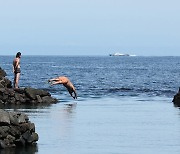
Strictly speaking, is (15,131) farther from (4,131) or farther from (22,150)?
(22,150)

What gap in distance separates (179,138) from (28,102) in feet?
45.3

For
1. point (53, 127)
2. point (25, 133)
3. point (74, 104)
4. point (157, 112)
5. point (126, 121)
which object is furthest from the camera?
point (74, 104)

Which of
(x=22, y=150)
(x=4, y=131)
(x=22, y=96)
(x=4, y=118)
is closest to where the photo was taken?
(x=22, y=150)

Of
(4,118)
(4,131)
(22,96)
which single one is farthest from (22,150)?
(22,96)

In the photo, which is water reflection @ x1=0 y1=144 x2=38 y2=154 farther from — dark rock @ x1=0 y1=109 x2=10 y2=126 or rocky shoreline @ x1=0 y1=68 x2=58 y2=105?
rocky shoreline @ x1=0 y1=68 x2=58 y2=105

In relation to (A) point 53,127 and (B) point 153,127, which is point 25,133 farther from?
(B) point 153,127

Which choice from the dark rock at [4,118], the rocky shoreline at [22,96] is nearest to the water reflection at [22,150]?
the dark rock at [4,118]

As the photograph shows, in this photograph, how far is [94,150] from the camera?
17828 millimetres

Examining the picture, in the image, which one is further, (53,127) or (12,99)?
(12,99)

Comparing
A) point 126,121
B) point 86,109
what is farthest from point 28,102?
point 126,121

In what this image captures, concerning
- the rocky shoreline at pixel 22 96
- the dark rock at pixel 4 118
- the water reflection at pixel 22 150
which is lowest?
the water reflection at pixel 22 150

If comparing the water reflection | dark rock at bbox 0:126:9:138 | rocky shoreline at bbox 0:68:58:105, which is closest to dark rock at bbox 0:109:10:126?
dark rock at bbox 0:126:9:138

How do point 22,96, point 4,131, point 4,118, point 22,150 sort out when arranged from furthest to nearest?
point 22,96, point 4,118, point 4,131, point 22,150

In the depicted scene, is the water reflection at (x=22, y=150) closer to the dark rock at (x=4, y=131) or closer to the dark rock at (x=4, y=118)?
the dark rock at (x=4, y=131)
